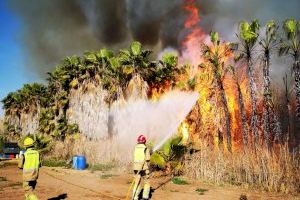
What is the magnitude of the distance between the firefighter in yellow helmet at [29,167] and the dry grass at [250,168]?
8261 mm

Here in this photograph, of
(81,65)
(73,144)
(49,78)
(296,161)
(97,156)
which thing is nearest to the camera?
(296,161)

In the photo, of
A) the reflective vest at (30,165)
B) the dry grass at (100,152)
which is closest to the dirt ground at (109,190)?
the reflective vest at (30,165)

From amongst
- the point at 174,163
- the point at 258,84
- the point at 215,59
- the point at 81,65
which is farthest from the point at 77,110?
the point at 174,163

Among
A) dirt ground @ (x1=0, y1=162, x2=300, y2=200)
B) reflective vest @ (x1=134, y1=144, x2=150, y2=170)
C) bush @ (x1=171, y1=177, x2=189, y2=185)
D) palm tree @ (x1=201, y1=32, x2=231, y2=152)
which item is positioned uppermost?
palm tree @ (x1=201, y1=32, x2=231, y2=152)

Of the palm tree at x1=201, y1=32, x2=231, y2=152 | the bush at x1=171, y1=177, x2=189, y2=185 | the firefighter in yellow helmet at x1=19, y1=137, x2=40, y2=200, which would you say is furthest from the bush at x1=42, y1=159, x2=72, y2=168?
the firefighter in yellow helmet at x1=19, y1=137, x2=40, y2=200

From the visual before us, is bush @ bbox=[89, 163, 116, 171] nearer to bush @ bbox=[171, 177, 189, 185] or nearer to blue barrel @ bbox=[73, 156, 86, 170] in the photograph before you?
blue barrel @ bbox=[73, 156, 86, 170]

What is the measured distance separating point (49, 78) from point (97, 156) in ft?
91.9

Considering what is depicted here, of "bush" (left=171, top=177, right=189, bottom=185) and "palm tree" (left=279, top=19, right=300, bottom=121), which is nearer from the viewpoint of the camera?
"bush" (left=171, top=177, right=189, bottom=185)

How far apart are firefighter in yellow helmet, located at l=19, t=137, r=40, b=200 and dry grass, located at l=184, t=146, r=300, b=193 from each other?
8.26m

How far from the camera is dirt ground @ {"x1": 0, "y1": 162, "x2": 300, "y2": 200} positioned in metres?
13.2

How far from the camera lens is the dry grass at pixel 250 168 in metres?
13.5

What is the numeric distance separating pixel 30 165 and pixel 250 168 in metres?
8.54

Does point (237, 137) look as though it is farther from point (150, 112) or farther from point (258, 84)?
point (150, 112)

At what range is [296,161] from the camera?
13.3 metres
